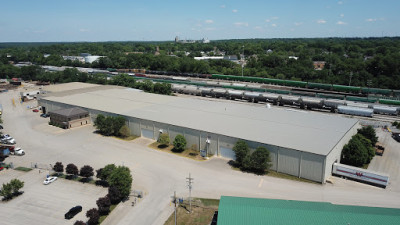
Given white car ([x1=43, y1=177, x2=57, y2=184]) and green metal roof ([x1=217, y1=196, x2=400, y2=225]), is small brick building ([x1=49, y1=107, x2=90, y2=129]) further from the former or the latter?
green metal roof ([x1=217, y1=196, x2=400, y2=225])

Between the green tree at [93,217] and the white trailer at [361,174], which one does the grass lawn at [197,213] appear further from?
the white trailer at [361,174]

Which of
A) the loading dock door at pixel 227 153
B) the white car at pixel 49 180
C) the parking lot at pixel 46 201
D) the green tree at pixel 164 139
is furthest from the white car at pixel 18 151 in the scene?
the loading dock door at pixel 227 153

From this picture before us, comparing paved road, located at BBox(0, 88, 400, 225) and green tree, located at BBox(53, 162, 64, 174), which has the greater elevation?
green tree, located at BBox(53, 162, 64, 174)

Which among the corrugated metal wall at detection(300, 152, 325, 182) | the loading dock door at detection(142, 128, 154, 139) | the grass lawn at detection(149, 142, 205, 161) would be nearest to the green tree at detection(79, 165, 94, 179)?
the grass lawn at detection(149, 142, 205, 161)

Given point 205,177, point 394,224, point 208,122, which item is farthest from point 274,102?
point 394,224

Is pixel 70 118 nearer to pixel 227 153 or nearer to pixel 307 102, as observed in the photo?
pixel 227 153

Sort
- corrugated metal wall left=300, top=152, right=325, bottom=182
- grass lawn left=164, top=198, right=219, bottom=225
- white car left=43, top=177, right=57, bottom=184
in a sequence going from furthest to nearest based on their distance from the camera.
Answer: white car left=43, top=177, right=57, bottom=184, corrugated metal wall left=300, top=152, right=325, bottom=182, grass lawn left=164, top=198, right=219, bottom=225

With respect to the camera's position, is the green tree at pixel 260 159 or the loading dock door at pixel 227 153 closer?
the green tree at pixel 260 159
